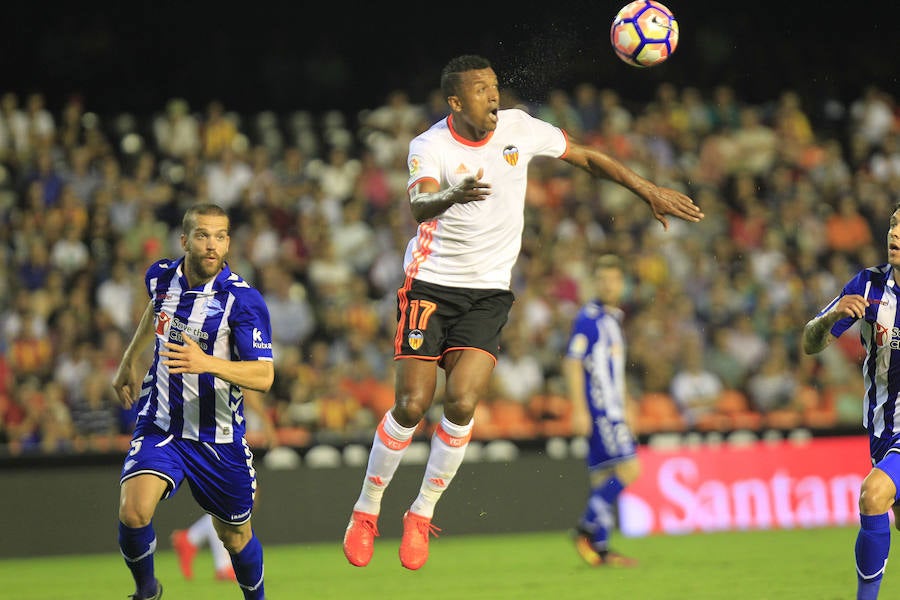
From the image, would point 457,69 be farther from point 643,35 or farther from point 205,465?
point 205,465

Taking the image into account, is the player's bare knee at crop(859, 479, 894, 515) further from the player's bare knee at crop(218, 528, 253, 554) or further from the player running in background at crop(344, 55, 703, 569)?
the player's bare knee at crop(218, 528, 253, 554)

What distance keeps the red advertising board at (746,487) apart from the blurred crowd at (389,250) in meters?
0.33

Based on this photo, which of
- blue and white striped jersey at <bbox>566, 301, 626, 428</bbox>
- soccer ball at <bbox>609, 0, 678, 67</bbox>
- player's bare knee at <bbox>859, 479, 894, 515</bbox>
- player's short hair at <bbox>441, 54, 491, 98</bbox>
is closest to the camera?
player's bare knee at <bbox>859, 479, 894, 515</bbox>

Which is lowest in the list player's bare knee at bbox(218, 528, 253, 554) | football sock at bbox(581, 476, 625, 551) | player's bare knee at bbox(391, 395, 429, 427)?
football sock at bbox(581, 476, 625, 551)

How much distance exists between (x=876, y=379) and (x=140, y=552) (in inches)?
155

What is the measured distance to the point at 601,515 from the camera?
9.91m

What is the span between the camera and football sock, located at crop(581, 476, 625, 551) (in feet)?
32.6

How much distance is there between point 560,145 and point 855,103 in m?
12.5

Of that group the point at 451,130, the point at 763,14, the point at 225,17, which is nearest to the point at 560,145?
the point at 451,130

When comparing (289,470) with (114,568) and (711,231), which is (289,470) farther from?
(711,231)

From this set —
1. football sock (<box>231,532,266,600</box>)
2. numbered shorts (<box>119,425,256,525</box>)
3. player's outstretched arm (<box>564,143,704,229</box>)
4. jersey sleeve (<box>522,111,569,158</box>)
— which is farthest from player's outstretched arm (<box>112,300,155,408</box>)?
player's outstretched arm (<box>564,143,704,229</box>)

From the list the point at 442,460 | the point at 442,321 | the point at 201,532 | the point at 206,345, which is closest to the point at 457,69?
the point at 442,321

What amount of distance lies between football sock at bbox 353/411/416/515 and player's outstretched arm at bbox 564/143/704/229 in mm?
1779

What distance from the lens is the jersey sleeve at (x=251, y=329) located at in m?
6.48
